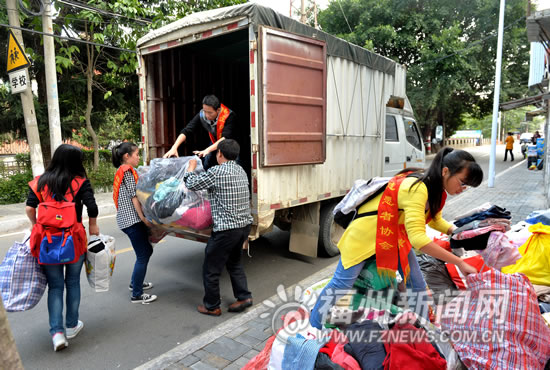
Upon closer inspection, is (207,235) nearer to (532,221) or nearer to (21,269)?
(21,269)

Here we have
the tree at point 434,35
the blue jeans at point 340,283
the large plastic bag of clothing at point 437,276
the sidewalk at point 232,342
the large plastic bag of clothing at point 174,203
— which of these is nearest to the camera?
the blue jeans at point 340,283

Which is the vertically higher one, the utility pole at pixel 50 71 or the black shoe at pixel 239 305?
the utility pole at pixel 50 71

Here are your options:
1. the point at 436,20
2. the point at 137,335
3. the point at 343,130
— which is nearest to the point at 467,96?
the point at 436,20

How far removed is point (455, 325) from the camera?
2.23 m

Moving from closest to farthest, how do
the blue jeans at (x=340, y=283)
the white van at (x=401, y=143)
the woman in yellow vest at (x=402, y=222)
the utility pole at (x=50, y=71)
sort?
the woman in yellow vest at (x=402, y=222)
the blue jeans at (x=340, y=283)
the white van at (x=401, y=143)
the utility pole at (x=50, y=71)

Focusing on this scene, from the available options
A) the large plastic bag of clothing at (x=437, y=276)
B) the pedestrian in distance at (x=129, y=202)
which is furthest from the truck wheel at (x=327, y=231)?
the pedestrian in distance at (x=129, y=202)

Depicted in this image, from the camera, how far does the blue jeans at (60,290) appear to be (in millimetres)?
2857

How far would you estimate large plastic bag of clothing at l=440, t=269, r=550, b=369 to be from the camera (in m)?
1.99

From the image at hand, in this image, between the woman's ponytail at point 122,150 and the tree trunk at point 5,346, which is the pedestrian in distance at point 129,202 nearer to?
the woman's ponytail at point 122,150

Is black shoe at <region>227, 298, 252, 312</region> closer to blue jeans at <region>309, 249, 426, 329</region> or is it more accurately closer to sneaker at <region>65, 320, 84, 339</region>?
blue jeans at <region>309, 249, 426, 329</region>

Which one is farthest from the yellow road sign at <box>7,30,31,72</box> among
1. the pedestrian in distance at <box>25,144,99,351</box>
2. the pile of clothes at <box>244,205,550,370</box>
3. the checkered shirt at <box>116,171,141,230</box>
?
the pile of clothes at <box>244,205,550,370</box>

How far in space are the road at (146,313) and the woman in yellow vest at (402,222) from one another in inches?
55.2

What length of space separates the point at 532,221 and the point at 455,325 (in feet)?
7.38

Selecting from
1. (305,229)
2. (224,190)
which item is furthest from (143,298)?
(305,229)
